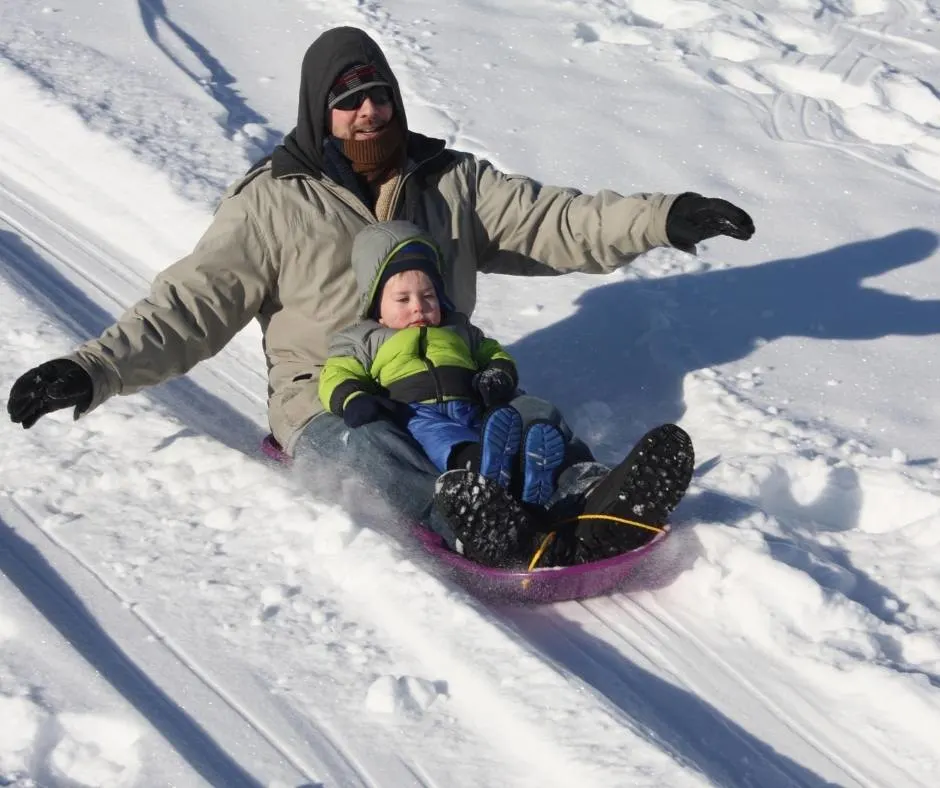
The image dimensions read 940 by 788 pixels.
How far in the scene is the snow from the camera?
8.93 feet

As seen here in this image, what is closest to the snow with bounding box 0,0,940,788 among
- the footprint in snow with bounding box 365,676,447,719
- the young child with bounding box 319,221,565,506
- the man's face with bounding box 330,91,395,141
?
the footprint in snow with bounding box 365,676,447,719

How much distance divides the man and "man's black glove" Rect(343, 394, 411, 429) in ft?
0.11

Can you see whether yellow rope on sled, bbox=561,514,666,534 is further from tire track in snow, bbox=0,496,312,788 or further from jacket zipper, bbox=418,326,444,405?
tire track in snow, bbox=0,496,312,788

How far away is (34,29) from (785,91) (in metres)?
3.75

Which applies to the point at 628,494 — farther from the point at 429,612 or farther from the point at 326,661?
the point at 326,661

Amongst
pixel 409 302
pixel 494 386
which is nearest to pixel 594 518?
pixel 494 386

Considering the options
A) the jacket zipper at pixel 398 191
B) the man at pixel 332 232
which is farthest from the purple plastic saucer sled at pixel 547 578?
the jacket zipper at pixel 398 191

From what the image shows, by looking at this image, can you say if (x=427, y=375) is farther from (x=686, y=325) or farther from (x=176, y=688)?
(x=686, y=325)

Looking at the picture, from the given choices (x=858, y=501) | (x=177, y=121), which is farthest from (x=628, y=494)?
(x=177, y=121)

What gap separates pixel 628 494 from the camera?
3.10 meters

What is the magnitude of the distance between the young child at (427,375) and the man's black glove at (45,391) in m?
0.60

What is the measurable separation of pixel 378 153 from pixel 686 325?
1463 millimetres

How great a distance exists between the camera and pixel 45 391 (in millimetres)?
3264

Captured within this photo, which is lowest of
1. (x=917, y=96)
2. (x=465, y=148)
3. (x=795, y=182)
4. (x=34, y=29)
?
(x=34, y=29)
